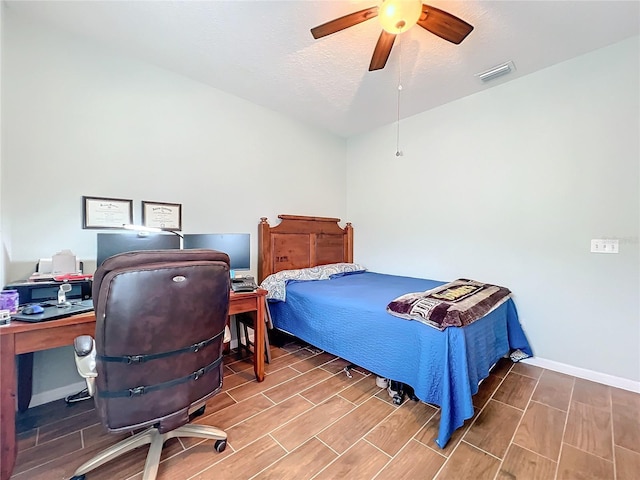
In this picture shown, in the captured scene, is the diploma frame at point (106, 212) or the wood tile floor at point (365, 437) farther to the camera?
the diploma frame at point (106, 212)

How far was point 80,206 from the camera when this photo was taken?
2090mm

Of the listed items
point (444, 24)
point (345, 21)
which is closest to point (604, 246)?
point (444, 24)

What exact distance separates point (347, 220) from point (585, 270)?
270cm

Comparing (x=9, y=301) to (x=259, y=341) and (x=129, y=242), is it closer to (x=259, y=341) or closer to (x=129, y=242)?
(x=129, y=242)

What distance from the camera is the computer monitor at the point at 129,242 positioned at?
6.29ft

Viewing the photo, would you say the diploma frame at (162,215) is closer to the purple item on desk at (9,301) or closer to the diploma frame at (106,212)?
the diploma frame at (106,212)

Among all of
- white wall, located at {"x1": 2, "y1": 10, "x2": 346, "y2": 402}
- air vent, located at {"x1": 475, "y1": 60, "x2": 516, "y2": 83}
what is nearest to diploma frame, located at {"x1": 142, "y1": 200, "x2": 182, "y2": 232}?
white wall, located at {"x1": 2, "y1": 10, "x2": 346, "y2": 402}

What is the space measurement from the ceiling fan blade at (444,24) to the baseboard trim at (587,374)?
2746 millimetres

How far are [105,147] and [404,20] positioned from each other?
92.1 inches

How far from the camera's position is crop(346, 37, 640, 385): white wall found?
2154mm

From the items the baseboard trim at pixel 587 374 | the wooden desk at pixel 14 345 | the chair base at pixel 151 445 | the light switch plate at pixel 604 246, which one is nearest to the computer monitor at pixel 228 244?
the wooden desk at pixel 14 345

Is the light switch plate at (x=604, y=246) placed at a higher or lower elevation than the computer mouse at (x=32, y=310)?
higher

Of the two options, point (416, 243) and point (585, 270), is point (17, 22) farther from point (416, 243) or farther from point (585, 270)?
point (585, 270)

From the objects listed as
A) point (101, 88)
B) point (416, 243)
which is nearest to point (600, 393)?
point (416, 243)
